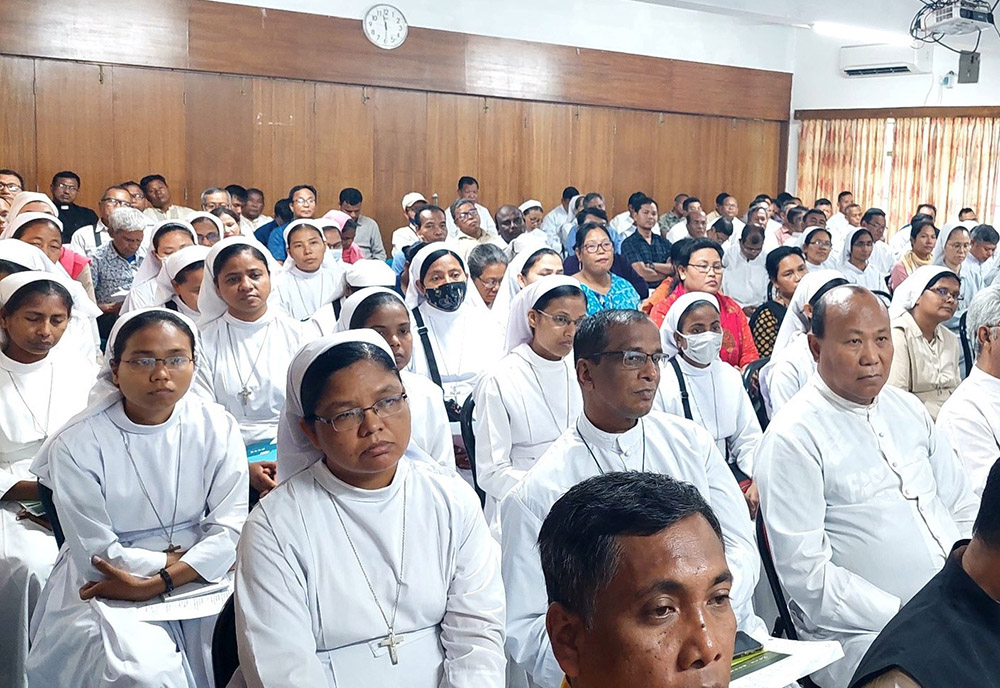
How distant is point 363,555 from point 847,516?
141cm

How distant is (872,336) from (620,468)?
0.86 metres

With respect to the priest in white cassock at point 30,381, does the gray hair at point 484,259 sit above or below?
above

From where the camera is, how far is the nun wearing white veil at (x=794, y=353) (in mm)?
4406

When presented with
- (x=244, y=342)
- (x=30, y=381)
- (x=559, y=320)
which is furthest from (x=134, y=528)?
(x=559, y=320)

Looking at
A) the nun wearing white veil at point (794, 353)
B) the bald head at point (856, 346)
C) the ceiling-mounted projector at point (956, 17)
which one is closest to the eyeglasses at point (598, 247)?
the nun wearing white veil at point (794, 353)

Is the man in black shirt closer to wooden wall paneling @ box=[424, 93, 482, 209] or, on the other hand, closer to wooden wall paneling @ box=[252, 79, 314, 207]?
wooden wall paneling @ box=[252, 79, 314, 207]

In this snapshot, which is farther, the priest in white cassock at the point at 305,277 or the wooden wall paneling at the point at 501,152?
the wooden wall paneling at the point at 501,152

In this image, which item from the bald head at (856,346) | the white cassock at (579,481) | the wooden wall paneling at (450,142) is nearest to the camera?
the white cassock at (579,481)

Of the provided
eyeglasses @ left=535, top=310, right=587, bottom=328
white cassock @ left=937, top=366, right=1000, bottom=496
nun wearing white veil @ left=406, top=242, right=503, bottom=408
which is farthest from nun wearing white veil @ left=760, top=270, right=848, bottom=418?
nun wearing white veil @ left=406, top=242, right=503, bottom=408

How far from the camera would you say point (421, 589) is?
7.59 ft

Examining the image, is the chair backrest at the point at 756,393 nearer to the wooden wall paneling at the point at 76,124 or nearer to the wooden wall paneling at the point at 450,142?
the wooden wall paneling at the point at 76,124

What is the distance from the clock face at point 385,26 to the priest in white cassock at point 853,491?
9687 millimetres

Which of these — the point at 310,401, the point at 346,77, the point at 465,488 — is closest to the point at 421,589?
the point at 465,488

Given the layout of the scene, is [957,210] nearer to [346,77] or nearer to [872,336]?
[346,77]
